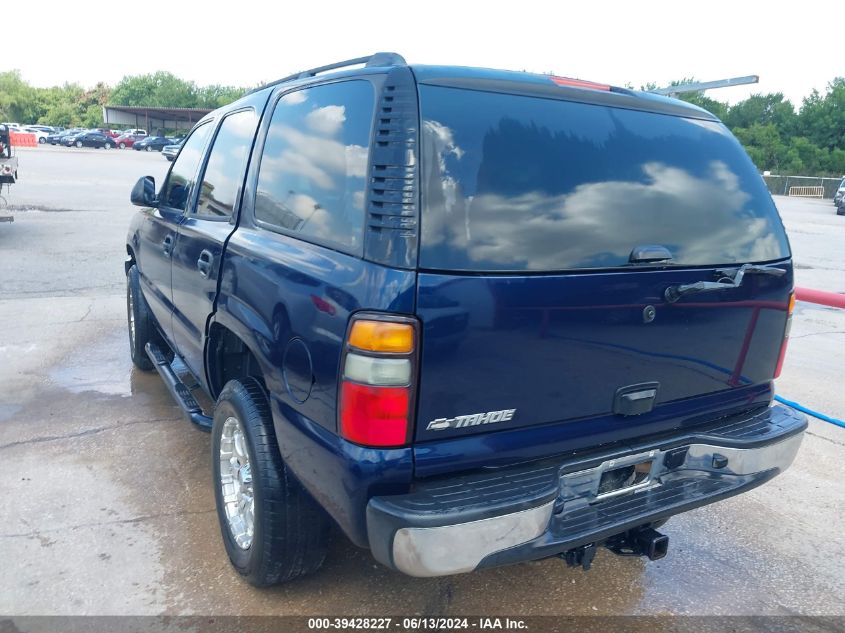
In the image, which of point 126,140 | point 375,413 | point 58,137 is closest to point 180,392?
point 375,413

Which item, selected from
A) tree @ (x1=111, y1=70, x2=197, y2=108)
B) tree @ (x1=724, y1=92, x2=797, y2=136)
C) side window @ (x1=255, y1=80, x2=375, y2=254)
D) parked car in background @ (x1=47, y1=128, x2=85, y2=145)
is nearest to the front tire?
side window @ (x1=255, y1=80, x2=375, y2=254)

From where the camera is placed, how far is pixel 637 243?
2477 millimetres

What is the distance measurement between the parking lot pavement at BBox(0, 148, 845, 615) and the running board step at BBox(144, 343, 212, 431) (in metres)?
0.38

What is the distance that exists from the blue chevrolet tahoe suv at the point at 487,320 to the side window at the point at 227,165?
0.12 m

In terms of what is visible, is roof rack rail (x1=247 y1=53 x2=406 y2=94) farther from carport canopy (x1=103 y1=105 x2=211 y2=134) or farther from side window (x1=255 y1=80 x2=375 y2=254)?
carport canopy (x1=103 y1=105 x2=211 y2=134)

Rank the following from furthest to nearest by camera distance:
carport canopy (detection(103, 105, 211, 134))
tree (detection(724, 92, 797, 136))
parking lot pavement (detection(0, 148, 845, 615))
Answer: carport canopy (detection(103, 105, 211, 134)), tree (detection(724, 92, 797, 136)), parking lot pavement (detection(0, 148, 845, 615))

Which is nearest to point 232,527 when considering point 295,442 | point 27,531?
point 295,442

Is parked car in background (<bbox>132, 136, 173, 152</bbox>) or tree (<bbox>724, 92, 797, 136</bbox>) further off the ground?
tree (<bbox>724, 92, 797, 136</bbox>)

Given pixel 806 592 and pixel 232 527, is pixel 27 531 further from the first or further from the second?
pixel 806 592

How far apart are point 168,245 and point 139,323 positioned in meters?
1.46

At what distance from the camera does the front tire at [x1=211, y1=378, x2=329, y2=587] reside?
263cm

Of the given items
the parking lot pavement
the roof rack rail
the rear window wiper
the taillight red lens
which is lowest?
the parking lot pavement

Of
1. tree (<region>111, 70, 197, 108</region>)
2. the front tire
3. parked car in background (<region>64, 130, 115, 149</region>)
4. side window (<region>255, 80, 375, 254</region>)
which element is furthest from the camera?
tree (<region>111, 70, 197, 108</region>)

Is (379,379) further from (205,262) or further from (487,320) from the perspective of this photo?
(205,262)
